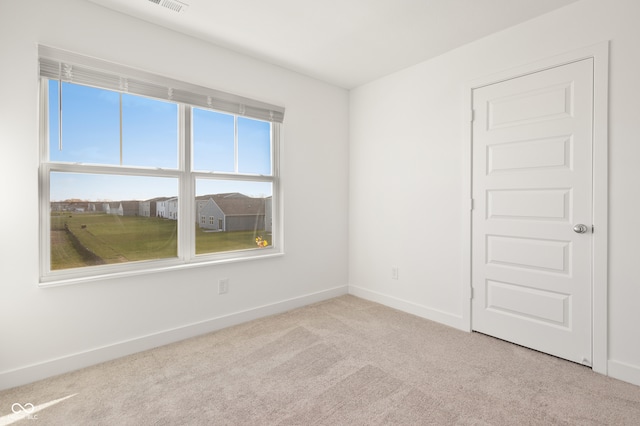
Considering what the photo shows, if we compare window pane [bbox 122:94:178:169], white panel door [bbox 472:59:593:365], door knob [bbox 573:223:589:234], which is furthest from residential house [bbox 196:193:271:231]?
door knob [bbox 573:223:589:234]

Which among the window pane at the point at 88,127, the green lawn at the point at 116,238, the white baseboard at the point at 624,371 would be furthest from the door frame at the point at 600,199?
the window pane at the point at 88,127

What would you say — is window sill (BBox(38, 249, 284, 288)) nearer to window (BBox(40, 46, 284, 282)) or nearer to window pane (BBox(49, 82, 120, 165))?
window (BBox(40, 46, 284, 282))

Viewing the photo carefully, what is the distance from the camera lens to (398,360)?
2.32 m

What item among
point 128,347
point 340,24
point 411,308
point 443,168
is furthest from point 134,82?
point 411,308

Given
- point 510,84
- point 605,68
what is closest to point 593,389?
point 605,68

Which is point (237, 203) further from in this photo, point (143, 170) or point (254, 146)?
point (143, 170)

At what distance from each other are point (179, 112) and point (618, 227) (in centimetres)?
343

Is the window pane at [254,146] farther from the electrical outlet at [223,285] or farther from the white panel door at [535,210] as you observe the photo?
the white panel door at [535,210]

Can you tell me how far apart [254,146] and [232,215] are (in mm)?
748

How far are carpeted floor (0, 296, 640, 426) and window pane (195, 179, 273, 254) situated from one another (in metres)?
0.87

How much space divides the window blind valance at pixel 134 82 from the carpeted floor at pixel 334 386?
6.72ft

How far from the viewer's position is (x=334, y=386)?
6.56 ft

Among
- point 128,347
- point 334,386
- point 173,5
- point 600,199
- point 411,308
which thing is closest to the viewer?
point 334,386

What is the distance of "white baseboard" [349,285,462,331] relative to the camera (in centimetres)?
295
